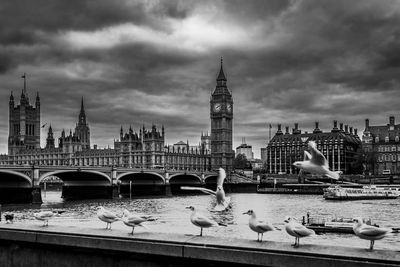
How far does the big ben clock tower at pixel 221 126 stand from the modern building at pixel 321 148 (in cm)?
1481

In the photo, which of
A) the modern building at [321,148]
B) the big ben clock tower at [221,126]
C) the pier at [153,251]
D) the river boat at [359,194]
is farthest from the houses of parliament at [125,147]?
the pier at [153,251]

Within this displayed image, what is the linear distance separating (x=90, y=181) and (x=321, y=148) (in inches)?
2296

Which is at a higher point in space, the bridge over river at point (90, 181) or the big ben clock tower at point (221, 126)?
the big ben clock tower at point (221, 126)

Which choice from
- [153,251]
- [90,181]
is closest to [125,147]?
[90,181]

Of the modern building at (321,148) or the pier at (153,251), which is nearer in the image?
the pier at (153,251)

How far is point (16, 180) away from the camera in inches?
2559

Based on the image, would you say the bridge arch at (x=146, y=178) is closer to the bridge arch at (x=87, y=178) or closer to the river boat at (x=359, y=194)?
the bridge arch at (x=87, y=178)

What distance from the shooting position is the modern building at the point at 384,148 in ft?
366

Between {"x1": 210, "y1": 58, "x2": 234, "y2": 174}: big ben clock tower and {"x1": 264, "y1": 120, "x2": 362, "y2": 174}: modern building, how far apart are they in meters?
14.8

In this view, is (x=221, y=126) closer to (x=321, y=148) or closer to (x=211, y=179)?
(x=321, y=148)

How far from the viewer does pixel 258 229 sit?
8.07 m

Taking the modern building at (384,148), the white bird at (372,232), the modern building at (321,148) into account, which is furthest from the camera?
the modern building at (321,148)

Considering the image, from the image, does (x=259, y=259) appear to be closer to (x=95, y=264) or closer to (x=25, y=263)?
(x=95, y=264)

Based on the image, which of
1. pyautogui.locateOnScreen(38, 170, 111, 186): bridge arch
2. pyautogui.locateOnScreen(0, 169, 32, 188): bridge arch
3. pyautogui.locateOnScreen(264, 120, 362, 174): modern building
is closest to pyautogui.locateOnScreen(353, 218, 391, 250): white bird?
pyautogui.locateOnScreen(0, 169, 32, 188): bridge arch
